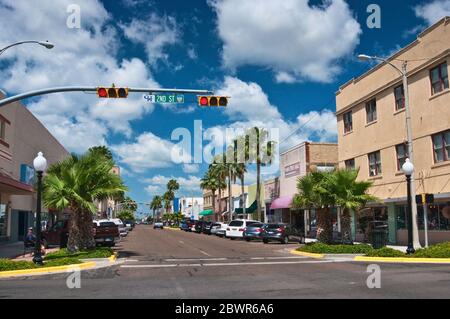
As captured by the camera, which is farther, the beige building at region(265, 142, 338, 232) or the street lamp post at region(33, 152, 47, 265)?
the beige building at region(265, 142, 338, 232)

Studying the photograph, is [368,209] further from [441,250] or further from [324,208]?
[441,250]

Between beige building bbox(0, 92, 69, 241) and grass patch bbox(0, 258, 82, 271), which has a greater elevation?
beige building bbox(0, 92, 69, 241)

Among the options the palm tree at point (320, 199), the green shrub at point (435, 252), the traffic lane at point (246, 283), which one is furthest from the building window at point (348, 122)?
the traffic lane at point (246, 283)

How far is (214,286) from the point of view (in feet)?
42.3

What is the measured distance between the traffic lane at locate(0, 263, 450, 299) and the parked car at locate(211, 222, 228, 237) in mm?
30462

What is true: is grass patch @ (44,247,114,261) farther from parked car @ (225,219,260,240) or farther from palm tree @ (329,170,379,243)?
parked car @ (225,219,260,240)

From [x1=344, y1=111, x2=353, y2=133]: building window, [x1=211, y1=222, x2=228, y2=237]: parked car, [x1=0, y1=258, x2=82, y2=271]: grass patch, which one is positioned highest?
[x1=344, y1=111, x2=353, y2=133]: building window

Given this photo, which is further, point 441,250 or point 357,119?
point 357,119

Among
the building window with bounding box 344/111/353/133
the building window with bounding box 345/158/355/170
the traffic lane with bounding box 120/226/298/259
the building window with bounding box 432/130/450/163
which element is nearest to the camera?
the traffic lane with bounding box 120/226/298/259

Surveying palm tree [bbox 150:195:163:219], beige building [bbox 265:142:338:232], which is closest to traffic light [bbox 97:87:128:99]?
beige building [bbox 265:142:338:232]

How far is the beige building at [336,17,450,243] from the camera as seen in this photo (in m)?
25.4

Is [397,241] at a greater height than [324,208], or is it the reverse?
[324,208]
